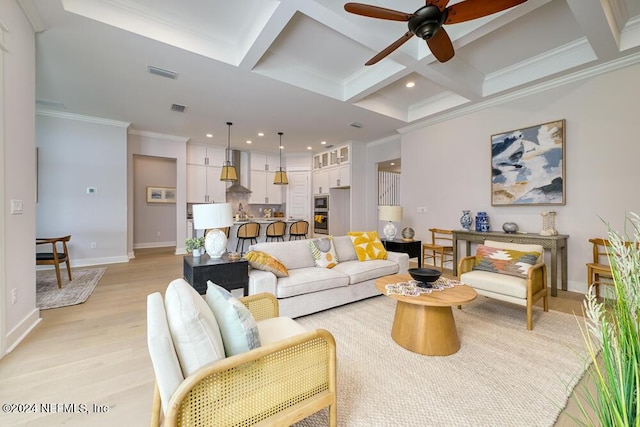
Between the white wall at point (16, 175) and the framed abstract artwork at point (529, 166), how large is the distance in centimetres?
579

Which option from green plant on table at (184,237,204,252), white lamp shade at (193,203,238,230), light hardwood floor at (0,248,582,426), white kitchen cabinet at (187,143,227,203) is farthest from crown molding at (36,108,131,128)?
white lamp shade at (193,203,238,230)

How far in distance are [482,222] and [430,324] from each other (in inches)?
117

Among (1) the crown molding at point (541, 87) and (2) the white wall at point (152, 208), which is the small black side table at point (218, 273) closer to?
(1) the crown molding at point (541, 87)

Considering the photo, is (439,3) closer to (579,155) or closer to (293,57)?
(293,57)

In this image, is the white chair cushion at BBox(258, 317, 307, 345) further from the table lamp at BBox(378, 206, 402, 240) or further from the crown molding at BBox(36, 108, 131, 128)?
the crown molding at BBox(36, 108, 131, 128)

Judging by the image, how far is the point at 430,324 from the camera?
2125 millimetres

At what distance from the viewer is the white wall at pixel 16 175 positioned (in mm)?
2088

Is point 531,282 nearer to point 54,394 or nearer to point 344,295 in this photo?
point 344,295

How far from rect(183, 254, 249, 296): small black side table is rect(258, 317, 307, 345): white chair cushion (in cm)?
87

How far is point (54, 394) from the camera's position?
5.50ft

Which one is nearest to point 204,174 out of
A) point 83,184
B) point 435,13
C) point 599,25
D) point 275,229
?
point 83,184

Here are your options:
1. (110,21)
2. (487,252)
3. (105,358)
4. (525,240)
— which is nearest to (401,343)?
(487,252)

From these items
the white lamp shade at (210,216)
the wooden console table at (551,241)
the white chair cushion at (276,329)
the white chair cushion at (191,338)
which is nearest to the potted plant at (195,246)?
the white lamp shade at (210,216)

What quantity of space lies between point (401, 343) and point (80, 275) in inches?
198
